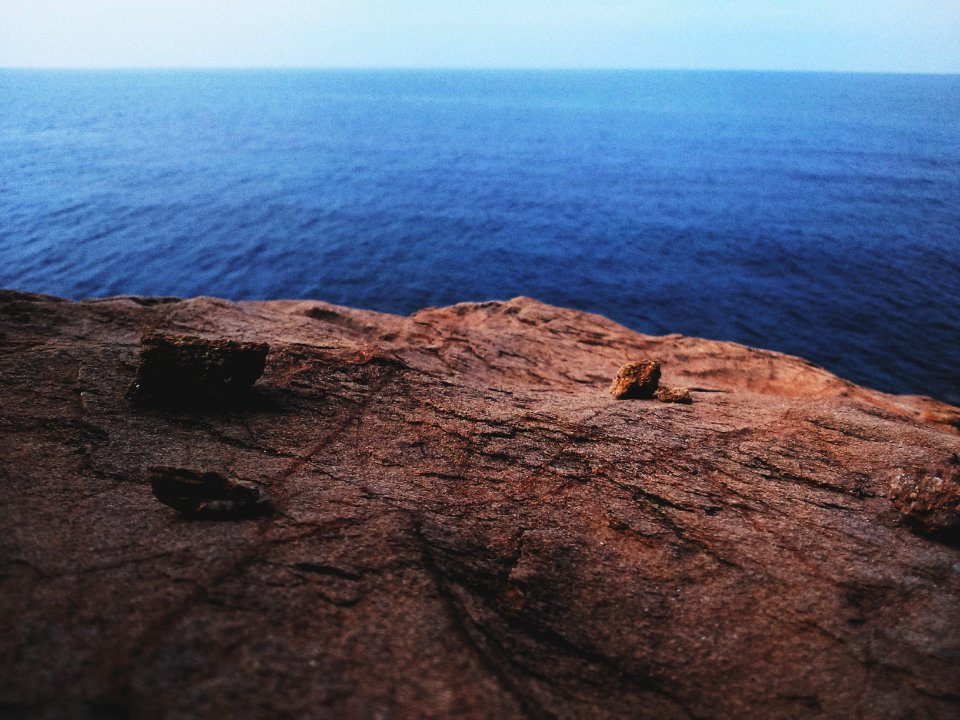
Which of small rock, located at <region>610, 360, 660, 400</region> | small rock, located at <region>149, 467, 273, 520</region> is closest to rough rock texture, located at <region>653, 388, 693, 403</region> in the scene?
small rock, located at <region>610, 360, 660, 400</region>

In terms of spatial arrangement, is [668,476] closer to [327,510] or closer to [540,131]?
[327,510]

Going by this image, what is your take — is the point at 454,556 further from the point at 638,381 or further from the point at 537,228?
the point at 537,228

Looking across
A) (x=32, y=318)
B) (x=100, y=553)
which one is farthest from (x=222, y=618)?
(x=32, y=318)

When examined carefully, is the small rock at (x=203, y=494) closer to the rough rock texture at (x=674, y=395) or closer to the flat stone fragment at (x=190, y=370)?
the flat stone fragment at (x=190, y=370)

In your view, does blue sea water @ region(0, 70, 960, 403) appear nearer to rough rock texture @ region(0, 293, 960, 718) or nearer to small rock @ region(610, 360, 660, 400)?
small rock @ region(610, 360, 660, 400)

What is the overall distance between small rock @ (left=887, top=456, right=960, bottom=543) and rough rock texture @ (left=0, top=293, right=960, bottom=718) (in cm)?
17

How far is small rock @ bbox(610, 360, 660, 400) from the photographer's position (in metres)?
11.0

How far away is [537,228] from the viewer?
42406 millimetres

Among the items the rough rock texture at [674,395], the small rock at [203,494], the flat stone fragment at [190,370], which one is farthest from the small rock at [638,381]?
the small rock at [203,494]

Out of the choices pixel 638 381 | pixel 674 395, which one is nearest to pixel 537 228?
pixel 638 381

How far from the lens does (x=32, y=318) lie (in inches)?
462

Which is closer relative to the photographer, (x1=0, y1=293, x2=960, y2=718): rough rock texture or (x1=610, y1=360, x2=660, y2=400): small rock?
(x1=0, y1=293, x2=960, y2=718): rough rock texture

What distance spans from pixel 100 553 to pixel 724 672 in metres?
6.05

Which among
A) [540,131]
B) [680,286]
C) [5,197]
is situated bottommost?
[680,286]
